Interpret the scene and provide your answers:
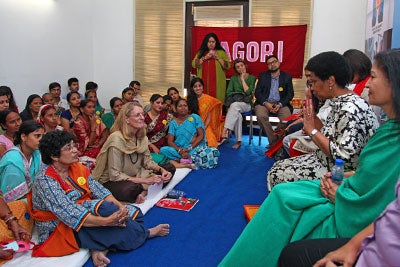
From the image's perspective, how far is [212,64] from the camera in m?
6.41

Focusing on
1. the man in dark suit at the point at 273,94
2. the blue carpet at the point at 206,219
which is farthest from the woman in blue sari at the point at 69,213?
the man in dark suit at the point at 273,94

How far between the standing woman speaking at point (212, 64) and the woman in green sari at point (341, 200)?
4.66 meters

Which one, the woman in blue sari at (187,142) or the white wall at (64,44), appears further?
the white wall at (64,44)

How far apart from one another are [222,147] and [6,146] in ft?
10.7

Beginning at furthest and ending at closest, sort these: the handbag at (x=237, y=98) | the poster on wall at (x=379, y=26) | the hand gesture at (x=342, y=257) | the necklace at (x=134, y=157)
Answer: the handbag at (x=237, y=98), the poster on wall at (x=379, y=26), the necklace at (x=134, y=157), the hand gesture at (x=342, y=257)

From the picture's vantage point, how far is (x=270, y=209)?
1791mm

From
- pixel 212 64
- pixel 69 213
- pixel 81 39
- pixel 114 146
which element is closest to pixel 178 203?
pixel 114 146

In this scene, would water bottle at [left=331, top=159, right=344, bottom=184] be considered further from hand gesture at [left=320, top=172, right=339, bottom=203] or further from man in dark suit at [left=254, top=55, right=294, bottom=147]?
man in dark suit at [left=254, top=55, right=294, bottom=147]

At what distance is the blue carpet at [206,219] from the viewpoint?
2400 mm

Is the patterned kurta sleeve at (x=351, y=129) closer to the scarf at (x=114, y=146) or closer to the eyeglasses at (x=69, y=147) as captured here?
the eyeglasses at (x=69, y=147)

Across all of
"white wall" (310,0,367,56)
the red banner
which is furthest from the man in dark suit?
"white wall" (310,0,367,56)

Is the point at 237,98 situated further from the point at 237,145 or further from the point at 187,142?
the point at 187,142

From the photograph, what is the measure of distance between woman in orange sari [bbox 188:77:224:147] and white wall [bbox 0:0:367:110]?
214 cm

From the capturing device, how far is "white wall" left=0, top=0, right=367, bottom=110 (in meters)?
5.54
